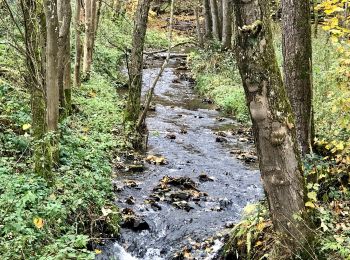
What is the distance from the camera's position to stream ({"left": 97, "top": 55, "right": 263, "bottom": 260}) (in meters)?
6.73

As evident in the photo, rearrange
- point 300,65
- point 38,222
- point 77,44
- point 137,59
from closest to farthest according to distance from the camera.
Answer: point 38,222
point 300,65
point 137,59
point 77,44

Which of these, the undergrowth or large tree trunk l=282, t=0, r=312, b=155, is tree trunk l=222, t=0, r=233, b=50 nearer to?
the undergrowth

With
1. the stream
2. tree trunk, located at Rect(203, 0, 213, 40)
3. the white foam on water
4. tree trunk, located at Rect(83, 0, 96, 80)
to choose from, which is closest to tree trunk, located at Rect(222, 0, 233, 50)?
tree trunk, located at Rect(203, 0, 213, 40)

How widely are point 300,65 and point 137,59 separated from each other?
5.43 m

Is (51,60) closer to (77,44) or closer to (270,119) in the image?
(270,119)

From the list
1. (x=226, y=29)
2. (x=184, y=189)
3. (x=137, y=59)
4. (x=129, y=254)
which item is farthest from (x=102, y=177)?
(x=226, y=29)

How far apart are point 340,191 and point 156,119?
28.2 ft

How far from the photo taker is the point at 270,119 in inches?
175

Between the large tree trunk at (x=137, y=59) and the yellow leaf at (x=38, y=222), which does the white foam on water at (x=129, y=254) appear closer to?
the yellow leaf at (x=38, y=222)

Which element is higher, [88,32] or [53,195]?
[88,32]

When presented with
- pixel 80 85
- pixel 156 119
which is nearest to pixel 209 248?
pixel 156 119

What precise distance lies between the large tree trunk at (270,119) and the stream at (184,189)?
1938 mm

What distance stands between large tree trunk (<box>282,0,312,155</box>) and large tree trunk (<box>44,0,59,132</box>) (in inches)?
150

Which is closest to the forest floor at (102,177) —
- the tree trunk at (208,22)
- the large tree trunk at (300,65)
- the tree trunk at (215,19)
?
the large tree trunk at (300,65)
